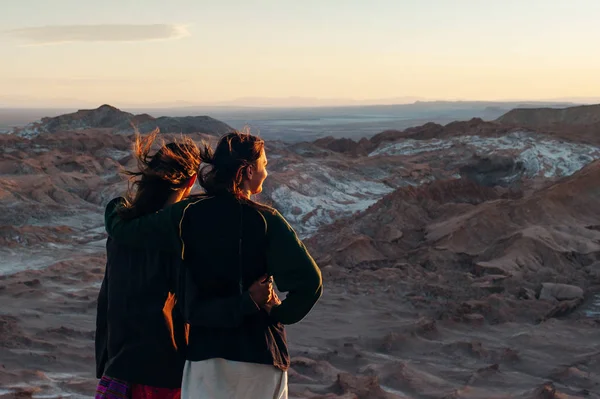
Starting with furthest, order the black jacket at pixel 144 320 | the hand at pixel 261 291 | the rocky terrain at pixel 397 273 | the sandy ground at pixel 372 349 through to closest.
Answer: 1. the rocky terrain at pixel 397 273
2. the sandy ground at pixel 372 349
3. the black jacket at pixel 144 320
4. the hand at pixel 261 291

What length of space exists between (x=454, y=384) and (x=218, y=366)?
4129 mm

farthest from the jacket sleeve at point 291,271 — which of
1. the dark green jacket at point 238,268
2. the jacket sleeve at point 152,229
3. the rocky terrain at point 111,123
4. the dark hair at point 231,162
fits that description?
the rocky terrain at point 111,123

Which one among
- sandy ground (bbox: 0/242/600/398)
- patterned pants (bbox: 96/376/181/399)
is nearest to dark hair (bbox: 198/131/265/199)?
patterned pants (bbox: 96/376/181/399)

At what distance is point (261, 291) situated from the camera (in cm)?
223

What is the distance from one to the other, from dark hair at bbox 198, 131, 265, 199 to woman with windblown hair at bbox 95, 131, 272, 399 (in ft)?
0.64

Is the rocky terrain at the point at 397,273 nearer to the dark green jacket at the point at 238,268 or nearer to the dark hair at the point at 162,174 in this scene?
the dark hair at the point at 162,174

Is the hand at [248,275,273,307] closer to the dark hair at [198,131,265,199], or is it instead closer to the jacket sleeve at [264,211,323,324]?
the jacket sleeve at [264,211,323,324]

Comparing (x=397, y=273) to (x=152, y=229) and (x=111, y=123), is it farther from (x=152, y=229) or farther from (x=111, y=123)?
(x=111, y=123)

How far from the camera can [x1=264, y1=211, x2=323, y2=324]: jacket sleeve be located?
7.32ft

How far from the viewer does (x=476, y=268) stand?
1067 centimetres

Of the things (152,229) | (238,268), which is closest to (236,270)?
(238,268)

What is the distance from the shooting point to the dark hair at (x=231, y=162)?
7.50ft

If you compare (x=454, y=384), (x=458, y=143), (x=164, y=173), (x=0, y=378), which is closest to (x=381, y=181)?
(x=458, y=143)

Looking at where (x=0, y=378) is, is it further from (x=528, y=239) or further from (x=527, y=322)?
(x=528, y=239)
